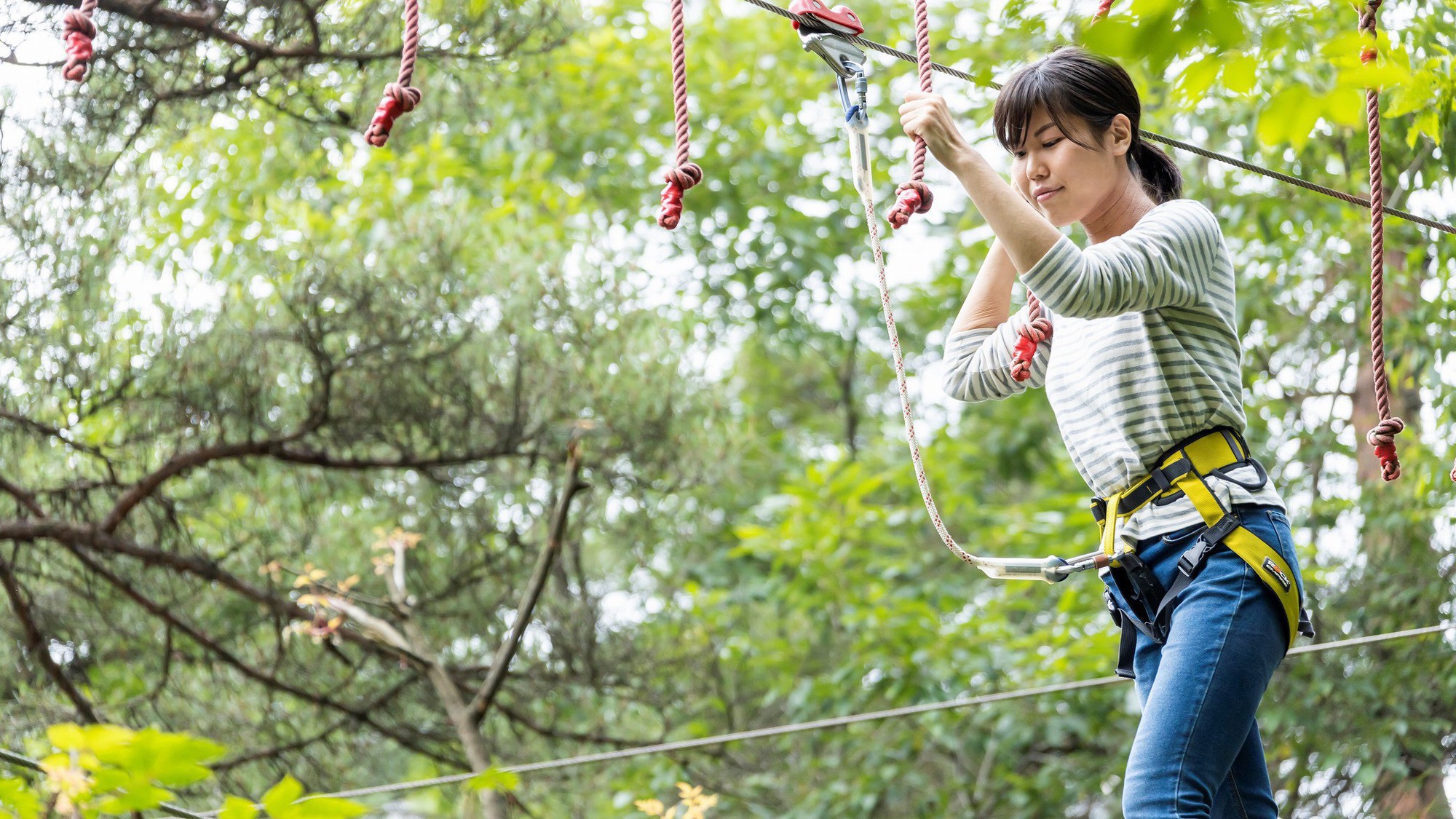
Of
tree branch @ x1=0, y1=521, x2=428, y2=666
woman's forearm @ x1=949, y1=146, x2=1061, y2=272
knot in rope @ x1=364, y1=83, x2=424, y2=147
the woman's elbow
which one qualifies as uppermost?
tree branch @ x1=0, y1=521, x2=428, y2=666

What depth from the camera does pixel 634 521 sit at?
5.00m

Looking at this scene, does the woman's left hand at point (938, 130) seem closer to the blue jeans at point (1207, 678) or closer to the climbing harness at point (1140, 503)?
the climbing harness at point (1140, 503)

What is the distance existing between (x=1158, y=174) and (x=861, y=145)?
37cm

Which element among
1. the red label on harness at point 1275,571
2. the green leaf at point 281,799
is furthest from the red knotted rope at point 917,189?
the green leaf at point 281,799

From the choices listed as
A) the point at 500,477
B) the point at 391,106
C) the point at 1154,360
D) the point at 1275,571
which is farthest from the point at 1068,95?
the point at 500,477

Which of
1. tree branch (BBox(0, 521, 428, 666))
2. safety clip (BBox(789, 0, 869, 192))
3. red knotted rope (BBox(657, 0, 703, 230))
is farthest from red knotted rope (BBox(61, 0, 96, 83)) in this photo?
tree branch (BBox(0, 521, 428, 666))

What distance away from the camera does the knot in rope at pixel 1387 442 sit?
1.71m

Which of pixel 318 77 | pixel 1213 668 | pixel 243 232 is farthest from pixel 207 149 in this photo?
pixel 1213 668

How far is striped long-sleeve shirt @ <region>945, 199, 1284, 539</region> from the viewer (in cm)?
131

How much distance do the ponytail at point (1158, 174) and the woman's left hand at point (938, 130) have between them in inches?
13.0

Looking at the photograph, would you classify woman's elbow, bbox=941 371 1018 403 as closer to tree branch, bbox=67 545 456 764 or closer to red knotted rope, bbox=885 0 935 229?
red knotted rope, bbox=885 0 935 229

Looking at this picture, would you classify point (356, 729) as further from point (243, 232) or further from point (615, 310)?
point (243, 232)

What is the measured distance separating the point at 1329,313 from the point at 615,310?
8.40ft

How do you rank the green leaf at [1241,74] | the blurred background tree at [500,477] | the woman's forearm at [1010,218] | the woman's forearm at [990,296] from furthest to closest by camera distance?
the blurred background tree at [500,477], the woman's forearm at [990,296], the woman's forearm at [1010,218], the green leaf at [1241,74]
